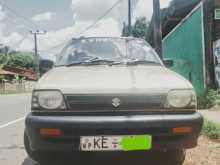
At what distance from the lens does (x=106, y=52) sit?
19.7 feet

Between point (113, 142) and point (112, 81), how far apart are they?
0.65 metres

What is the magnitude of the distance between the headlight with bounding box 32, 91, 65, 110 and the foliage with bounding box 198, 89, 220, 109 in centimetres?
724

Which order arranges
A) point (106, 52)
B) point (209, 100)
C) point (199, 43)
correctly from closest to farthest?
point (106, 52) → point (209, 100) → point (199, 43)

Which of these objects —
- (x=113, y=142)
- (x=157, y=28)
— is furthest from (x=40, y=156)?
(x=157, y=28)

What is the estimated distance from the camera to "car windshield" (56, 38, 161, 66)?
572cm

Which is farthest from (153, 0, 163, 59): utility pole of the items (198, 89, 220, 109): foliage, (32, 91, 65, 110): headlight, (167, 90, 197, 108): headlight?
(32, 91, 65, 110): headlight

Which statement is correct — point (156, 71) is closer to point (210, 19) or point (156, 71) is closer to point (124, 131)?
point (124, 131)

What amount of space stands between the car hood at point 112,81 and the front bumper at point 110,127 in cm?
28

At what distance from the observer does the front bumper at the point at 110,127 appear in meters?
4.34

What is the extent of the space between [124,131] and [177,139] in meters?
0.54

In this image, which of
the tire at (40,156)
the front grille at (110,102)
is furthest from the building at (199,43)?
the front grille at (110,102)

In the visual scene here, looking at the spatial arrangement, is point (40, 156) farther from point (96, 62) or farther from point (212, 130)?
point (212, 130)

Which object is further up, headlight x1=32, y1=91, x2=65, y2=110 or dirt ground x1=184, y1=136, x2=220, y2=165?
headlight x1=32, y1=91, x2=65, y2=110

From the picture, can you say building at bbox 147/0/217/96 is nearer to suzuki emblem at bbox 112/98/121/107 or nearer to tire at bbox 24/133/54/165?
tire at bbox 24/133/54/165
